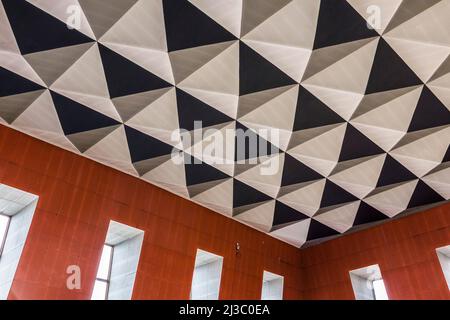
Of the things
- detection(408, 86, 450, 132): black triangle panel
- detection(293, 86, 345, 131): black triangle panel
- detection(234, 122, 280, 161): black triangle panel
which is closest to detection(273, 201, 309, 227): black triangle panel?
detection(234, 122, 280, 161): black triangle panel

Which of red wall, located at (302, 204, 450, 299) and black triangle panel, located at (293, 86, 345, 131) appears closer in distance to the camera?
black triangle panel, located at (293, 86, 345, 131)

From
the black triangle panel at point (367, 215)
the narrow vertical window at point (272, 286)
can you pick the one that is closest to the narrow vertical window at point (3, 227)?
the narrow vertical window at point (272, 286)

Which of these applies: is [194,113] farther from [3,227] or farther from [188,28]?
[3,227]

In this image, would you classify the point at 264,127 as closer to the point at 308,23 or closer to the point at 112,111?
the point at 308,23

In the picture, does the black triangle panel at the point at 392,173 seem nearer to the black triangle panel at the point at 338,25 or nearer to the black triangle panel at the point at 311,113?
the black triangle panel at the point at 311,113

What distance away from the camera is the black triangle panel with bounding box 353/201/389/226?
2419cm

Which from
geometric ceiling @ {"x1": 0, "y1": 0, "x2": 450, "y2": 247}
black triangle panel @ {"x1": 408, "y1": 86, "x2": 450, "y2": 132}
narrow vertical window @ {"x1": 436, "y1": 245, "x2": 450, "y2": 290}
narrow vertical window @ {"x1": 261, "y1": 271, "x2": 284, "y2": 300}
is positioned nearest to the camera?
geometric ceiling @ {"x1": 0, "y1": 0, "x2": 450, "y2": 247}

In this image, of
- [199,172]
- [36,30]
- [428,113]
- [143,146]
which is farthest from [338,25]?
[36,30]

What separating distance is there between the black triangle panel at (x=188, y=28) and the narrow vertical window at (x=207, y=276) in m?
13.0

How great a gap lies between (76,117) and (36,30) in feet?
15.1

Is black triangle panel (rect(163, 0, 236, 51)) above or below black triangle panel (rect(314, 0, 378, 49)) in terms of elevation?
below

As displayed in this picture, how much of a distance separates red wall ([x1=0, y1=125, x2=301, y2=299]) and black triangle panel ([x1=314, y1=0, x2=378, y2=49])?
1261 centimetres

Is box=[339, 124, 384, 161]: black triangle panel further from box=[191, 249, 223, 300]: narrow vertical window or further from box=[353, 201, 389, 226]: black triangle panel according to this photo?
box=[191, 249, 223, 300]: narrow vertical window

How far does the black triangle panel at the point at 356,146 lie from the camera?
1889 cm
